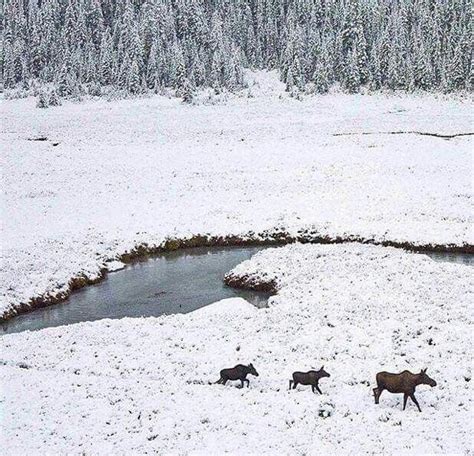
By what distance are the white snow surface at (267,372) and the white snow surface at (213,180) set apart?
7.59 metres

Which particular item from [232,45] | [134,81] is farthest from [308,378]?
[232,45]

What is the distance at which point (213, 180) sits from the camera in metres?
44.7

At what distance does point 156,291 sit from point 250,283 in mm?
4216

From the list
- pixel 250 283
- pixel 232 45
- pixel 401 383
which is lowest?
pixel 250 283

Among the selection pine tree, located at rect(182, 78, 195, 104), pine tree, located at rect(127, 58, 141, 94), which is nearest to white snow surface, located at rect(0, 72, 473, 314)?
pine tree, located at rect(182, 78, 195, 104)

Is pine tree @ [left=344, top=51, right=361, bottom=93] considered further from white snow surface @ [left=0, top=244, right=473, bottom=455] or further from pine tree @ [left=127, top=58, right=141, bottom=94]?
white snow surface @ [left=0, top=244, right=473, bottom=455]

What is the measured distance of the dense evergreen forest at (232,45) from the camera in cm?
9094

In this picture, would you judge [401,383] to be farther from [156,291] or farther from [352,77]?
[352,77]

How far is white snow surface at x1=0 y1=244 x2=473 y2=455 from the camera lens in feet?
42.2

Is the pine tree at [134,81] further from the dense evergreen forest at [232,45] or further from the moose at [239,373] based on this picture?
the moose at [239,373]

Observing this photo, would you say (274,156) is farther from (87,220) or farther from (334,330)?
(334,330)

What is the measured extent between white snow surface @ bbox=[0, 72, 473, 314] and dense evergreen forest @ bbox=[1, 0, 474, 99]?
654 inches

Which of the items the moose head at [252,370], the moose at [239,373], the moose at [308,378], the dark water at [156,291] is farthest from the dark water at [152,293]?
the moose at [308,378]

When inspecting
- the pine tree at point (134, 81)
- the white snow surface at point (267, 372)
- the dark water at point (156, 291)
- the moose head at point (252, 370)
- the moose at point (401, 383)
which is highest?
the pine tree at point (134, 81)
